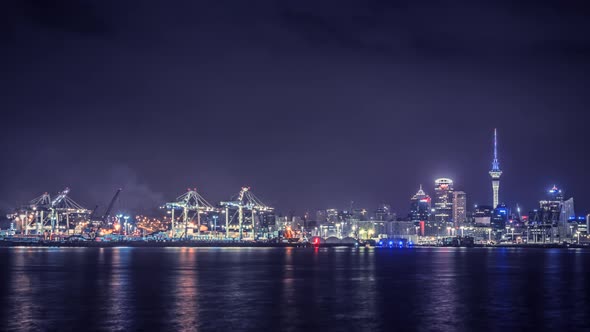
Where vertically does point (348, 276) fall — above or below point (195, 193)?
below

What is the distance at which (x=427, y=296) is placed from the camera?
133 ft

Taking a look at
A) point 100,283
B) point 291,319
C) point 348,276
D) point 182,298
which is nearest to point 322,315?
point 291,319

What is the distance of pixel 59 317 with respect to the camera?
30.0 meters

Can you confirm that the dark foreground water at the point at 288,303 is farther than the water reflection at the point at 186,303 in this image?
Yes

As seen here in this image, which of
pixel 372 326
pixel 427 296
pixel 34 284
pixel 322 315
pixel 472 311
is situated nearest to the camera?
pixel 372 326

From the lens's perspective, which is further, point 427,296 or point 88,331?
point 427,296

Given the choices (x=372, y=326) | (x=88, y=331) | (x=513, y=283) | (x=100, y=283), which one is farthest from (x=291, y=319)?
(x=513, y=283)

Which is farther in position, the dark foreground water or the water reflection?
the dark foreground water

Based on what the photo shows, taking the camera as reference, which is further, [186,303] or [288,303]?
[288,303]

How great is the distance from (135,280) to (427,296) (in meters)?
21.8

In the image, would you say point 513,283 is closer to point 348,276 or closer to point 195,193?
point 348,276

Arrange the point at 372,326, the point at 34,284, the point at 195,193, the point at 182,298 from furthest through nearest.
Answer: 1. the point at 195,193
2. the point at 34,284
3. the point at 182,298
4. the point at 372,326

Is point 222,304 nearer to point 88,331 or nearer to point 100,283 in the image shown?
point 88,331

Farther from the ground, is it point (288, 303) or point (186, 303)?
point (186, 303)
